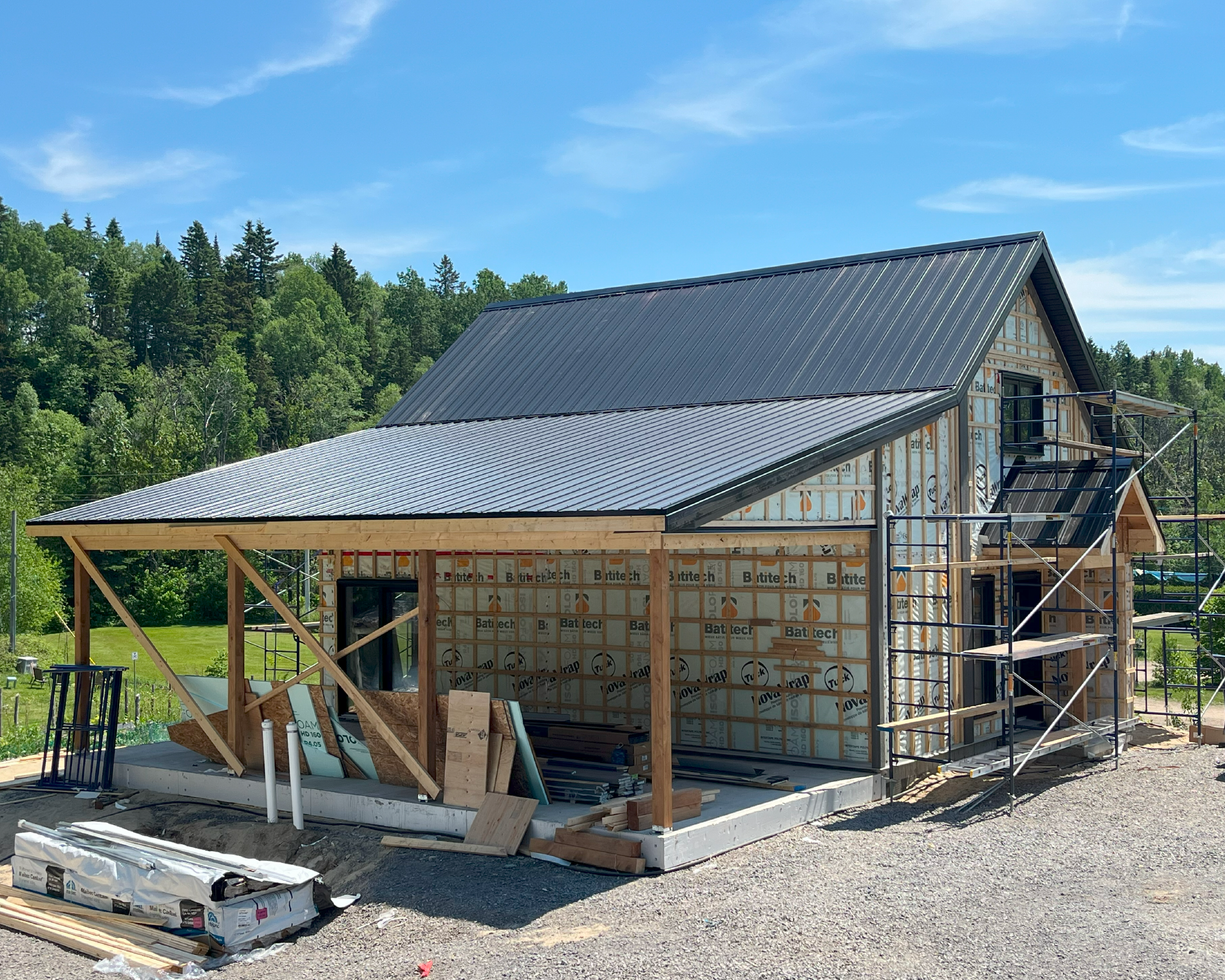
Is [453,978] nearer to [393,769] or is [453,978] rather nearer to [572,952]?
[572,952]

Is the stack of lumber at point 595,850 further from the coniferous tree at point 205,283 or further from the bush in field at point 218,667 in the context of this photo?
the coniferous tree at point 205,283

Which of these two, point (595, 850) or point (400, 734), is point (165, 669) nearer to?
point (400, 734)

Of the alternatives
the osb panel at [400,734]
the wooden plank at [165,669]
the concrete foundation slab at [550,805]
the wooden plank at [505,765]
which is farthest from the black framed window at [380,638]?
the wooden plank at [505,765]

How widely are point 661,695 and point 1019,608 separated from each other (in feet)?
30.1

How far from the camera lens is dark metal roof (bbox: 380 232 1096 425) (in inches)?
741

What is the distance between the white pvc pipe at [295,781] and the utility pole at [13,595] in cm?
3285

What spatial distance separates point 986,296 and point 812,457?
632 centimetres

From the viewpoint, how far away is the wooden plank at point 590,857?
12.4 meters

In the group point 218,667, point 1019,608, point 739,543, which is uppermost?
point 739,543

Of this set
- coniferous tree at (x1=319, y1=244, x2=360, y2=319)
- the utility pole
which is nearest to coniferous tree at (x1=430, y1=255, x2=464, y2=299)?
coniferous tree at (x1=319, y1=244, x2=360, y2=319)

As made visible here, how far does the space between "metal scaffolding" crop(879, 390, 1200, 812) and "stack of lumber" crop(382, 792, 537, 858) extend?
482 centimetres

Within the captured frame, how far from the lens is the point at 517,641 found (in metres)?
19.8

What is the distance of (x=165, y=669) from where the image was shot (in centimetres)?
1667

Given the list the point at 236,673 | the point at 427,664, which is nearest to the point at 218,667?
the point at 236,673
